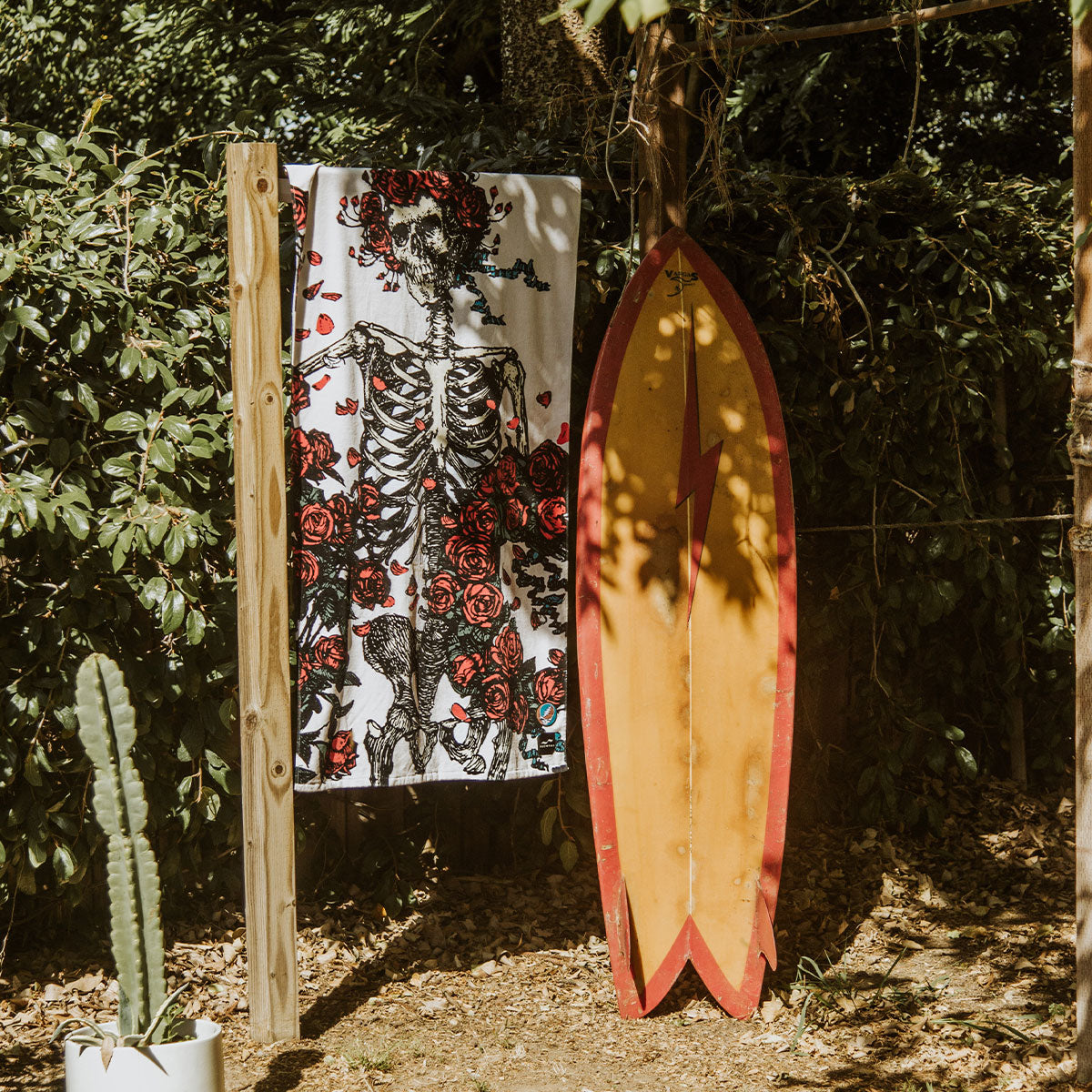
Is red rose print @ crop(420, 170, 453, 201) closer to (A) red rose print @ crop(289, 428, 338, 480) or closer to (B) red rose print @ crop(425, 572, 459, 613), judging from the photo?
(A) red rose print @ crop(289, 428, 338, 480)

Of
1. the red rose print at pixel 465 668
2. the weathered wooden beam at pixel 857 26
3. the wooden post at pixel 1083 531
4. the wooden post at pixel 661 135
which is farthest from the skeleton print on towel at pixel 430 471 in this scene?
the wooden post at pixel 1083 531

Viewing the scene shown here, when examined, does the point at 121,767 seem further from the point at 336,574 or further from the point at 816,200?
the point at 816,200

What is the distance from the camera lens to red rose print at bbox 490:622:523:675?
2855mm

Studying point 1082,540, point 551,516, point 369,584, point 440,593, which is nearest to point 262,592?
point 369,584

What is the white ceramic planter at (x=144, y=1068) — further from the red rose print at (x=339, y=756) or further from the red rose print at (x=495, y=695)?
the red rose print at (x=495, y=695)

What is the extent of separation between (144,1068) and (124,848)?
40 cm

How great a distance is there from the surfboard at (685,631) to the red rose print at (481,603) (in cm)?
23

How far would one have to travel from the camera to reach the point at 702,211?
3.23 metres

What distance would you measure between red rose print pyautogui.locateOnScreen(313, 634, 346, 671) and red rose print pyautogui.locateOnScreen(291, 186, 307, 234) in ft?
3.37

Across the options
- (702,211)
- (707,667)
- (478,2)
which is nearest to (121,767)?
(707,667)

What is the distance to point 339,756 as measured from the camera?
2703 mm

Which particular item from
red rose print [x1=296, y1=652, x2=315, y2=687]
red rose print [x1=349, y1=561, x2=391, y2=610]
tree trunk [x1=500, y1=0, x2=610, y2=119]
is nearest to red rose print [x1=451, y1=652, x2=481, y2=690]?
red rose print [x1=349, y1=561, x2=391, y2=610]

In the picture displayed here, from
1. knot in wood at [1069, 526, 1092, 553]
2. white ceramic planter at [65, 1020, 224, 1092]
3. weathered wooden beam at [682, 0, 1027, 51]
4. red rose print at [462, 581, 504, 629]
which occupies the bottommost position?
white ceramic planter at [65, 1020, 224, 1092]

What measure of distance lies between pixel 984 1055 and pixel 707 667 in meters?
1.12
